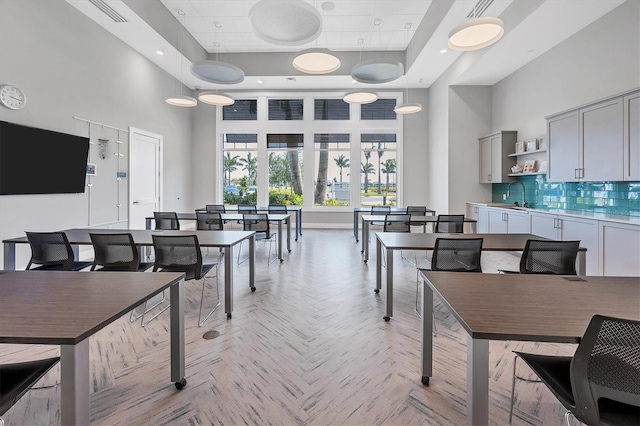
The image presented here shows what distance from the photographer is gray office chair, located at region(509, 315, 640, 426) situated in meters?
0.99

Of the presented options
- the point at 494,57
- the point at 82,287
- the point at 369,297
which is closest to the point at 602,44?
the point at 494,57

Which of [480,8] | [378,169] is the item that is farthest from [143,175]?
[480,8]

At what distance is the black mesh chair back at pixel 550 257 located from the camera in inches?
99.8

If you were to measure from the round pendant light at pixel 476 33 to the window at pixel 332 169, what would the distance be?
5.90 metres

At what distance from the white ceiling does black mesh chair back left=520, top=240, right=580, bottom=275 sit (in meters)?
3.65

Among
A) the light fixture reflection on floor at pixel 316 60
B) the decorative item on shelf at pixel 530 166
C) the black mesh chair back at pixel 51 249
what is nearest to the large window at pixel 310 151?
the decorative item on shelf at pixel 530 166

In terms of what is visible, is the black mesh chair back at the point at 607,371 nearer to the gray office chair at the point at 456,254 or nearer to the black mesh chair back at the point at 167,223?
the gray office chair at the point at 456,254

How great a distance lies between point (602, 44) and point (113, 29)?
323 inches

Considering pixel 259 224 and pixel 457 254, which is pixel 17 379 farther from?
pixel 259 224

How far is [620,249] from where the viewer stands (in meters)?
3.53

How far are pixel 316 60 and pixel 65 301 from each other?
4.12 meters

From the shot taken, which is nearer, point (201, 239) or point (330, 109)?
point (201, 239)

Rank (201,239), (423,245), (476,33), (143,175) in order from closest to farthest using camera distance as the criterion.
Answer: (423,245), (201,239), (476,33), (143,175)

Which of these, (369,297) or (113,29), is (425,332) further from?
(113,29)
